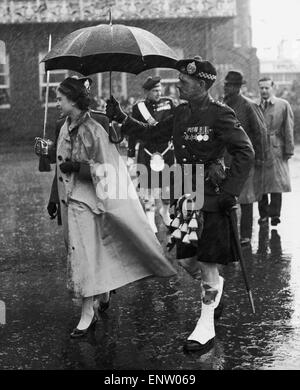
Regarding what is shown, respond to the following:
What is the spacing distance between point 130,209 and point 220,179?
776mm

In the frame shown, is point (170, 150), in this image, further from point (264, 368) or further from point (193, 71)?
point (264, 368)

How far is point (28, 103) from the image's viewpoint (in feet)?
95.3

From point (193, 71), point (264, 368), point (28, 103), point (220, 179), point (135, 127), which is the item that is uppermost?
point (28, 103)

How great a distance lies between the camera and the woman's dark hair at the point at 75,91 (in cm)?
552

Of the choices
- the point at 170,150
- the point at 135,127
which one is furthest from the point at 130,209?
the point at 170,150

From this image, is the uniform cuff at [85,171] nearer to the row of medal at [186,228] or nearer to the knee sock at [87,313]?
the row of medal at [186,228]

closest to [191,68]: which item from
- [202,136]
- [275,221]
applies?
[202,136]

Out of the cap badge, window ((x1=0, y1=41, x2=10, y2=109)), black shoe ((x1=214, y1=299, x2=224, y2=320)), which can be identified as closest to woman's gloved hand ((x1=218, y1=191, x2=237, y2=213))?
the cap badge

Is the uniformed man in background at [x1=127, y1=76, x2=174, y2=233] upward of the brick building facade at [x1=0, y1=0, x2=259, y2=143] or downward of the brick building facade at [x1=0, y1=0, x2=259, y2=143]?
downward

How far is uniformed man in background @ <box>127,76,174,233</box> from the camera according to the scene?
356 inches

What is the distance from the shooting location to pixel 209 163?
5273 mm

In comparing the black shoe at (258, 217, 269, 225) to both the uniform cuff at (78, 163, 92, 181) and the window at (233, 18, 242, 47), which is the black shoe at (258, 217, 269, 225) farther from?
the window at (233, 18, 242, 47)

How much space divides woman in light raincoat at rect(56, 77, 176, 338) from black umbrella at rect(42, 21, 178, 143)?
246mm

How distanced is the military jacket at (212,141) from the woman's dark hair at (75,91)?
76 cm
